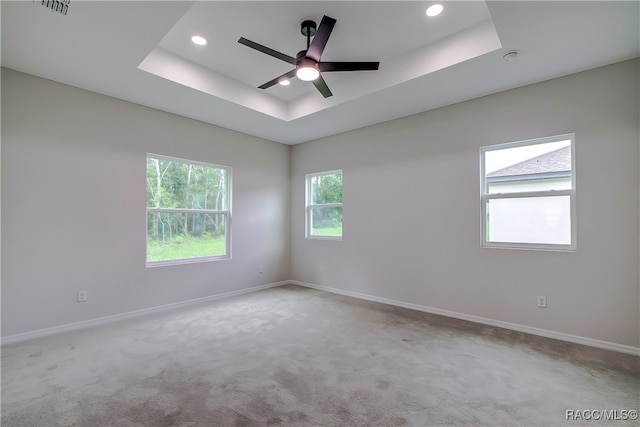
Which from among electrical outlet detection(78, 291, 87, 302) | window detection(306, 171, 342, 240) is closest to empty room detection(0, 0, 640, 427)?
electrical outlet detection(78, 291, 87, 302)

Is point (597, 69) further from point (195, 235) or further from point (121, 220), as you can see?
point (121, 220)

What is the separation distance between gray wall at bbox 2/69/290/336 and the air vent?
4.62 feet

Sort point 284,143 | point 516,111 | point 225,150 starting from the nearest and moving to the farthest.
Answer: point 516,111 < point 225,150 < point 284,143

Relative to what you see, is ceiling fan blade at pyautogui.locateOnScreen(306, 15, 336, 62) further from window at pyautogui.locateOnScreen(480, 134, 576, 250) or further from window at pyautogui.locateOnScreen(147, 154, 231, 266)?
window at pyautogui.locateOnScreen(147, 154, 231, 266)

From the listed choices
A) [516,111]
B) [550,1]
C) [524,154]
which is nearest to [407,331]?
[524,154]

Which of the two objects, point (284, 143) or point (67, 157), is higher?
point (284, 143)

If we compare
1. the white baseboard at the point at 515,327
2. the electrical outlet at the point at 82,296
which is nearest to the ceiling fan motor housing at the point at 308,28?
the white baseboard at the point at 515,327

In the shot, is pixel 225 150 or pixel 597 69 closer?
pixel 597 69

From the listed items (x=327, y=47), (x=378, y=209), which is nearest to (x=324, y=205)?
(x=378, y=209)

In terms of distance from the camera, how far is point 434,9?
2473 millimetres

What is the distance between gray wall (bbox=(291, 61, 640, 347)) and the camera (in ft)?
9.00

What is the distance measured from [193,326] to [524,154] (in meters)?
4.28

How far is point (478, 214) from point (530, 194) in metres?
0.56

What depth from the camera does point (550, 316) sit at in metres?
3.04
